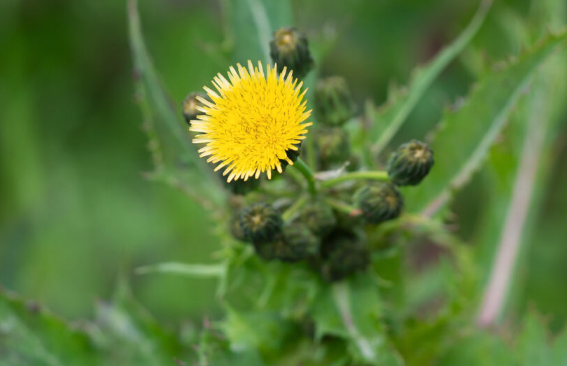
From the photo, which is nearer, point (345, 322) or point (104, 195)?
point (345, 322)

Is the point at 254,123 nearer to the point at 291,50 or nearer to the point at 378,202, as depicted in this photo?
the point at 291,50

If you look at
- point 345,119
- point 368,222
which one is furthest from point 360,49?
point 368,222

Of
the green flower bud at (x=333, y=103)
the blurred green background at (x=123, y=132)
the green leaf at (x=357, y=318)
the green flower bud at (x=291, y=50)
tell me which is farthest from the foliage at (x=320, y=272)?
the blurred green background at (x=123, y=132)

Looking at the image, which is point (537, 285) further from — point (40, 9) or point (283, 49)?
point (40, 9)

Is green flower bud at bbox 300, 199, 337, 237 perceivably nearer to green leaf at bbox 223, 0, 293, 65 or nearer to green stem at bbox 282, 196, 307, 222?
green stem at bbox 282, 196, 307, 222

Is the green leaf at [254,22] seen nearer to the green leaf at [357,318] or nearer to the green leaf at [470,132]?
the green leaf at [470,132]

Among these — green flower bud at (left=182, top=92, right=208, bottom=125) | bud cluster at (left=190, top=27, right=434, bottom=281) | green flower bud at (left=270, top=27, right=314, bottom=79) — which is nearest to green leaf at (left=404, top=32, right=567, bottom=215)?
bud cluster at (left=190, top=27, right=434, bottom=281)
